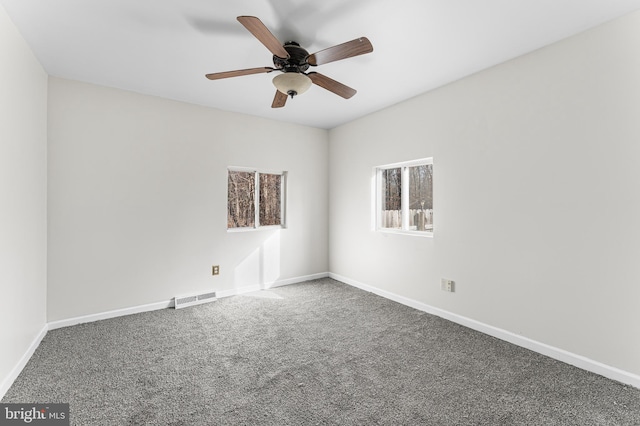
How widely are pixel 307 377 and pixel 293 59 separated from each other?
236cm

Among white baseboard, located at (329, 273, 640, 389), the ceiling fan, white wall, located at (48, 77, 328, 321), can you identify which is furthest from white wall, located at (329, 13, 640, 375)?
white wall, located at (48, 77, 328, 321)

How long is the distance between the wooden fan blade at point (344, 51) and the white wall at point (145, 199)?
2129mm

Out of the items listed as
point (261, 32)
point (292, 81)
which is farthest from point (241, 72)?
point (261, 32)

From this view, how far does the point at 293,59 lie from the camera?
7.31ft

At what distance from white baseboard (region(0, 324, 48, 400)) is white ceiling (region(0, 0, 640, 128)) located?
2434 millimetres

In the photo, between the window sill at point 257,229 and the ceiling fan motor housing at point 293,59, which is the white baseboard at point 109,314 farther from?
the ceiling fan motor housing at point 293,59

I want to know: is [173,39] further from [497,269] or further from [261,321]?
[497,269]

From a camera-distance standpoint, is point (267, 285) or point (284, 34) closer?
point (284, 34)

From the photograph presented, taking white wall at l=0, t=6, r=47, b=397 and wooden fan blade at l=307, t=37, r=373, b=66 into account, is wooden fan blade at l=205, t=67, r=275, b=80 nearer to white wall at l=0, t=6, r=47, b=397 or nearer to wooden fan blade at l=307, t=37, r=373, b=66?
wooden fan blade at l=307, t=37, r=373, b=66

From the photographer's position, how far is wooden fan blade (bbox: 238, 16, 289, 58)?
63.1 inches

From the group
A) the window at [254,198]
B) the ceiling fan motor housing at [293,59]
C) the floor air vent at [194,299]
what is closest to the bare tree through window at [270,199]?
the window at [254,198]

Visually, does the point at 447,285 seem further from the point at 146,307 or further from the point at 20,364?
the point at 20,364

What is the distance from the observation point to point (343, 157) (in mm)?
4570

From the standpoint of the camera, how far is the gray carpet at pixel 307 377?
1.70m
